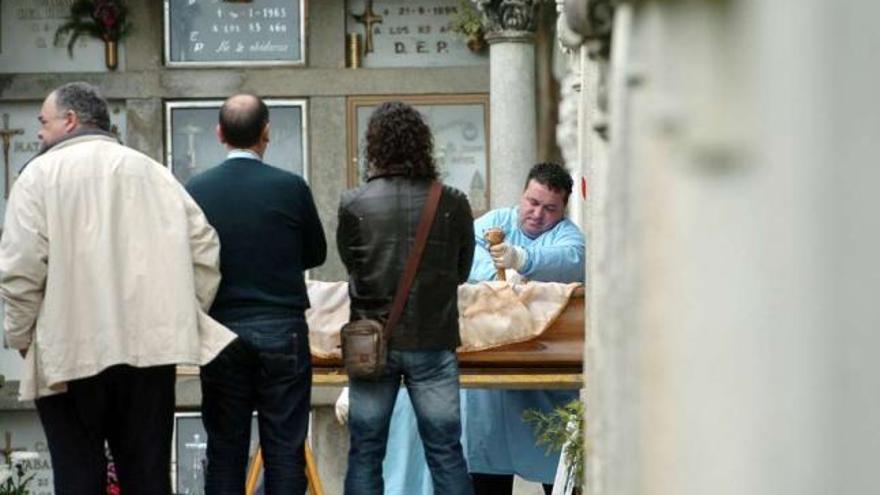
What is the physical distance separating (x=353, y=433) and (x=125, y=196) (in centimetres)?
118

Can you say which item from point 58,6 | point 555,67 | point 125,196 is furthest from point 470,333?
point 58,6

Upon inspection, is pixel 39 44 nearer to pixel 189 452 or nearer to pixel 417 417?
pixel 189 452

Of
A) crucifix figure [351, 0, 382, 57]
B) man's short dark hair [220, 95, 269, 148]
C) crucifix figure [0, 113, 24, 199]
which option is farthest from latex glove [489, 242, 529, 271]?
crucifix figure [0, 113, 24, 199]

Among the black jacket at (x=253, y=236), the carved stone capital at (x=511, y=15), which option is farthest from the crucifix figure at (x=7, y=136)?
the black jacket at (x=253, y=236)

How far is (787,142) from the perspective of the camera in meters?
1.11

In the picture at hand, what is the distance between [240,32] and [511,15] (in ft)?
6.11

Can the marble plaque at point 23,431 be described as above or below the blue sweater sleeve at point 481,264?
below

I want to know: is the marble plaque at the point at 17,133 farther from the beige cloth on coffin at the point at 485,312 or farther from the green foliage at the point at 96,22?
the beige cloth on coffin at the point at 485,312

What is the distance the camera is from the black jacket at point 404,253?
6734 mm

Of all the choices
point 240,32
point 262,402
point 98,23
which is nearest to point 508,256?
point 262,402

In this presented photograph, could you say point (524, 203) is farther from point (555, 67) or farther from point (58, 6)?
point (58, 6)

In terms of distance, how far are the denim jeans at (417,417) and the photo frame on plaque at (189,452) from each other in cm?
597

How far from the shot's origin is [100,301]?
6.17m

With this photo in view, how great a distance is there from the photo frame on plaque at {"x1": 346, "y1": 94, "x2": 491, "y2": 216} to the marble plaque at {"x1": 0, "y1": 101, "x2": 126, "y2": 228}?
1438 millimetres
